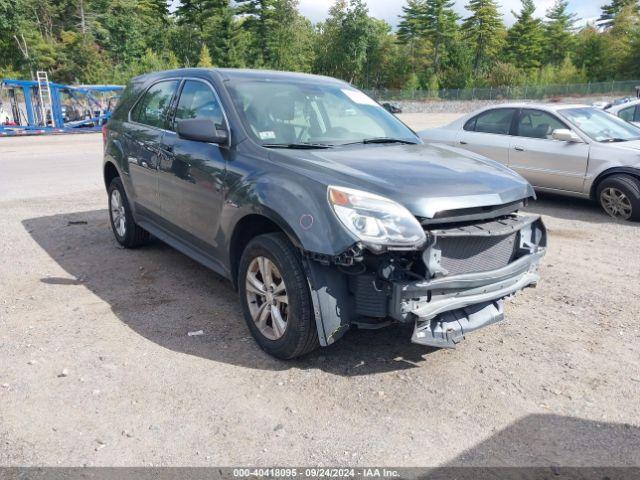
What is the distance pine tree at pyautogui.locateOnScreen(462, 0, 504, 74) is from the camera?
82688 mm

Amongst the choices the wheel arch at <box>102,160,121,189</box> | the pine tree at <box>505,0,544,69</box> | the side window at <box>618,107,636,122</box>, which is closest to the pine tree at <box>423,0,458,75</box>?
the pine tree at <box>505,0,544,69</box>

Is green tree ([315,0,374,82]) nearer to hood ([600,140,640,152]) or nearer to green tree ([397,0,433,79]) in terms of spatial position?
green tree ([397,0,433,79])

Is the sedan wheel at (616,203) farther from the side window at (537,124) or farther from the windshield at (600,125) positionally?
the side window at (537,124)

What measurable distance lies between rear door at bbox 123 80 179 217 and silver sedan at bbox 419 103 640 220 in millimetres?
3642

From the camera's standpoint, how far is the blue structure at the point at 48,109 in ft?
86.0

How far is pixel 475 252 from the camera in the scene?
11.5ft

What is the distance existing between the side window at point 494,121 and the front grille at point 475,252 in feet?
19.7

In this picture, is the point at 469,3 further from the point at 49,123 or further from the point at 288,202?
the point at 288,202

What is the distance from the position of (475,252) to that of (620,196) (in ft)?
18.0

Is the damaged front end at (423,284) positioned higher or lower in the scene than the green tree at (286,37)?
lower

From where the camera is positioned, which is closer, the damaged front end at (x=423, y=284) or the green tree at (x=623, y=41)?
the damaged front end at (x=423, y=284)

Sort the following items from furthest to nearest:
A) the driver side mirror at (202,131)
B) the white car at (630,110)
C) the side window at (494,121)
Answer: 1. the white car at (630,110)
2. the side window at (494,121)
3. the driver side mirror at (202,131)

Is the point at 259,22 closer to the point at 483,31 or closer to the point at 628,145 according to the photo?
the point at 483,31

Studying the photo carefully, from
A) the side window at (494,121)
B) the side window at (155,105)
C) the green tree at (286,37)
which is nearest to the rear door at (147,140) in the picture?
the side window at (155,105)
